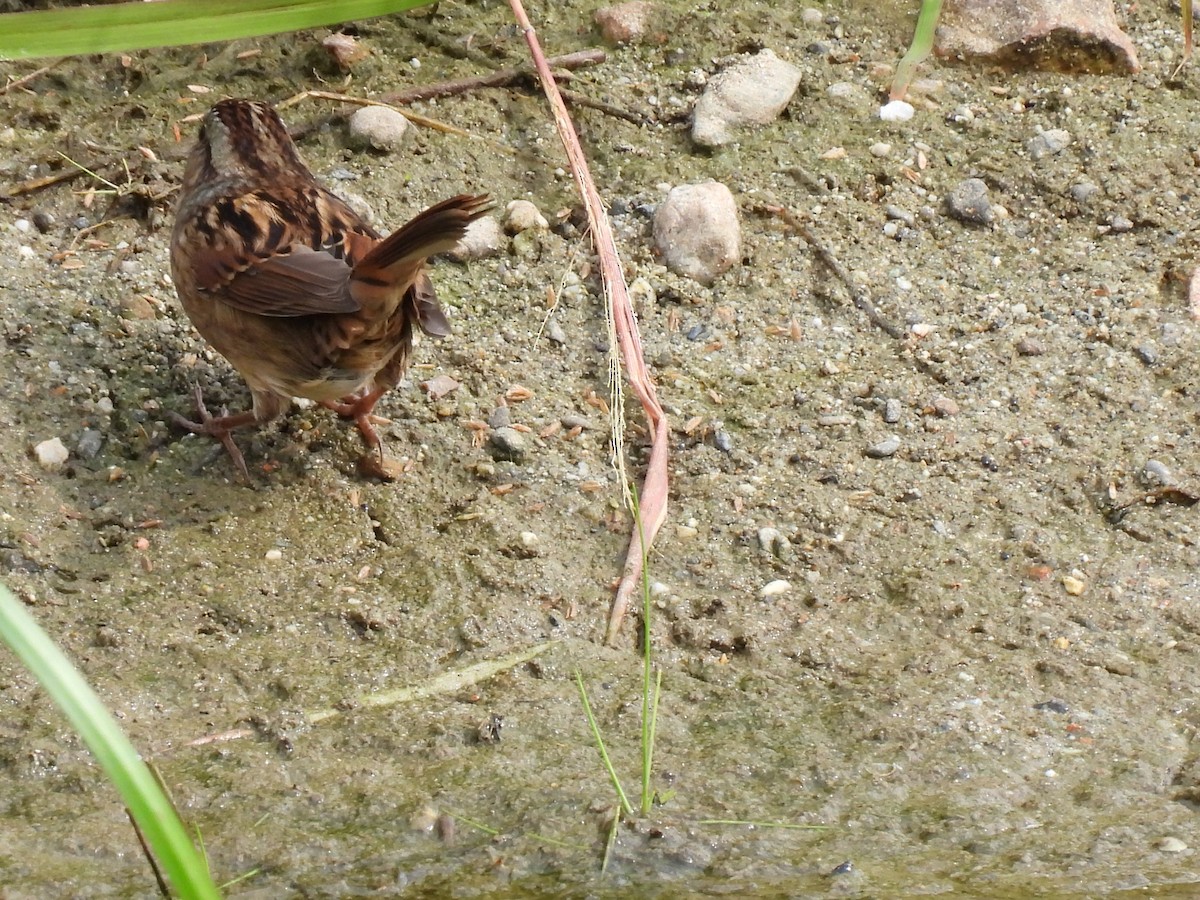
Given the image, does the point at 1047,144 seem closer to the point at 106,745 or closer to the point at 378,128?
the point at 378,128

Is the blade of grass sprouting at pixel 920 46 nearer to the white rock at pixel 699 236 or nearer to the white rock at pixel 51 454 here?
the white rock at pixel 699 236

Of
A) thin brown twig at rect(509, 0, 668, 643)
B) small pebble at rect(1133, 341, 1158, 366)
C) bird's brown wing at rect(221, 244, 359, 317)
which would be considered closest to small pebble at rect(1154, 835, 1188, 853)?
thin brown twig at rect(509, 0, 668, 643)

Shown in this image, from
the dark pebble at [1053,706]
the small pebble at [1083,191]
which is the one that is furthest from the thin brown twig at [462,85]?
the dark pebble at [1053,706]

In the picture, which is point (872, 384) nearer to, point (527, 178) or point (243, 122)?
point (527, 178)

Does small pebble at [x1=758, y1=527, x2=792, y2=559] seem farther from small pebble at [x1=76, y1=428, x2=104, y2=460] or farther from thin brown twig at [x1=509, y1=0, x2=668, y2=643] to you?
small pebble at [x1=76, y1=428, x2=104, y2=460]

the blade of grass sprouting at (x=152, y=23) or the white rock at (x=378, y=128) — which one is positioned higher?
the blade of grass sprouting at (x=152, y=23)
